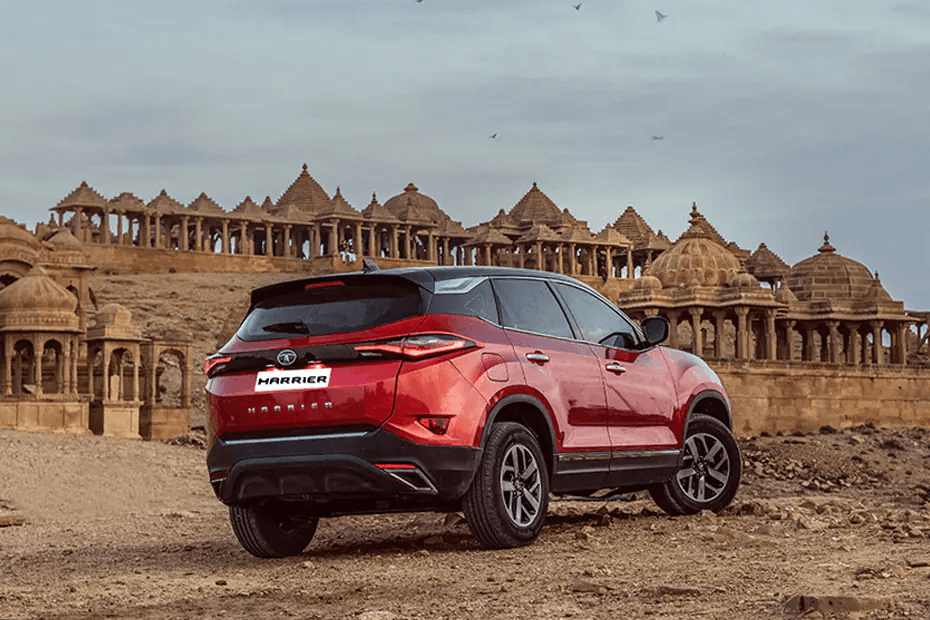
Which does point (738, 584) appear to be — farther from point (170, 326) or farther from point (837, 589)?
point (170, 326)

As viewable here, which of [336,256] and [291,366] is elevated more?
[336,256]

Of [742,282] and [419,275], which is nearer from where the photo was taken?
[419,275]

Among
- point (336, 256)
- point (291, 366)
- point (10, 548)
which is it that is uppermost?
point (336, 256)

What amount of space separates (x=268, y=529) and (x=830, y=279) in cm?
4592

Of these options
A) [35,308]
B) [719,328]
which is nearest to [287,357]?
[35,308]

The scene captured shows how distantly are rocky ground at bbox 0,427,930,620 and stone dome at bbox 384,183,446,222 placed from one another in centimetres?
7242

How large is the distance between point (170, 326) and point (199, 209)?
2201 centimetres

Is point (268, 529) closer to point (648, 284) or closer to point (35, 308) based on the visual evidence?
point (35, 308)

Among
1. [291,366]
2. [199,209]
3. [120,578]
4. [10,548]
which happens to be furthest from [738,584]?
[199,209]

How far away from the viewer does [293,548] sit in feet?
29.3

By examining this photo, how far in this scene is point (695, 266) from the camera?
46.3 meters

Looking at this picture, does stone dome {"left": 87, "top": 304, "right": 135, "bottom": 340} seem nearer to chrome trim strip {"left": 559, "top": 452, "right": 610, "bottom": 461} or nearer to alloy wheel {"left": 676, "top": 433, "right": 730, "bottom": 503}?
alloy wheel {"left": 676, "top": 433, "right": 730, "bottom": 503}

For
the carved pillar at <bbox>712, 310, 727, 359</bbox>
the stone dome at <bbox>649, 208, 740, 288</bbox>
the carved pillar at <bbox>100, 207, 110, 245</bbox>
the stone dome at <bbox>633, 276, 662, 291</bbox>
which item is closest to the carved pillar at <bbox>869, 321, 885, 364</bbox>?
the stone dome at <bbox>649, 208, 740, 288</bbox>

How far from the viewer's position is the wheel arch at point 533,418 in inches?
328
